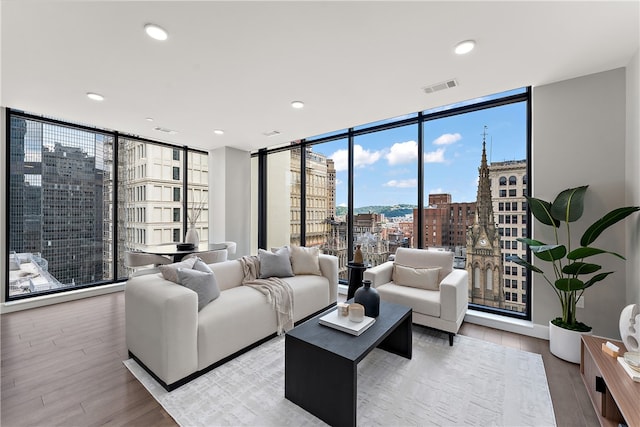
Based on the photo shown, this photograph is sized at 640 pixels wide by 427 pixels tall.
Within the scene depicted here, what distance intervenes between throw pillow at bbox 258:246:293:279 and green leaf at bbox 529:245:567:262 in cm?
257

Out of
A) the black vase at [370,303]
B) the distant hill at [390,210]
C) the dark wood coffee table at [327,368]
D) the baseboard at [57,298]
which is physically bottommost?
the baseboard at [57,298]

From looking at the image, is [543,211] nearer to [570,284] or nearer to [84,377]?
[570,284]

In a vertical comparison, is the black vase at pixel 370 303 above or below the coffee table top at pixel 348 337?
above

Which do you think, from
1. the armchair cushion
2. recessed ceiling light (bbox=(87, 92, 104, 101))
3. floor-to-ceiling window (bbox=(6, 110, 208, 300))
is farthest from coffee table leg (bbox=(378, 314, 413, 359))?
floor-to-ceiling window (bbox=(6, 110, 208, 300))

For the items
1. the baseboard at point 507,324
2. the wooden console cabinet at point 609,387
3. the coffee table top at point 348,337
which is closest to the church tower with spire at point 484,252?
the baseboard at point 507,324

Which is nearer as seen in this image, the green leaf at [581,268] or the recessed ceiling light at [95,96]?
the green leaf at [581,268]

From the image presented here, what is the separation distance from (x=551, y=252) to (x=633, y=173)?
3.23 ft

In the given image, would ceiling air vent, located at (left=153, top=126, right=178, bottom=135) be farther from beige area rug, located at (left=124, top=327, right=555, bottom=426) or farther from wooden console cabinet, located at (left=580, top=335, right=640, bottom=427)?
wooden console cabinet, located at (left=580, top=335, right=640, bottom=427)

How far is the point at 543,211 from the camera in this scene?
258 cm

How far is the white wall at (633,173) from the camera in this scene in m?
2.24

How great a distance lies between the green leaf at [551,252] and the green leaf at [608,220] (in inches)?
9.3

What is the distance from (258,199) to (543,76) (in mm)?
5163

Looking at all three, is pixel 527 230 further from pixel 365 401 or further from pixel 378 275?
pixel 365 401

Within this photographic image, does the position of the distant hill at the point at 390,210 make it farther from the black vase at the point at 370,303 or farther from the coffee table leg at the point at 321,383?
the coffee table leg at the point at 321,383
